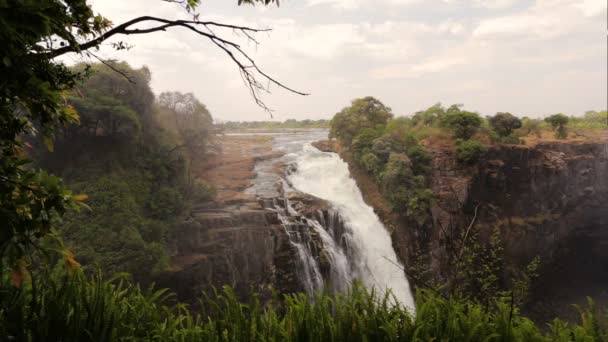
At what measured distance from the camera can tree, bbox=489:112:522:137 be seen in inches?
729

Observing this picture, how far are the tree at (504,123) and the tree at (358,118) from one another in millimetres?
5528

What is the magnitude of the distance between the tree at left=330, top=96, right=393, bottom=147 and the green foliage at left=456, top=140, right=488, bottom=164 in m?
4.51

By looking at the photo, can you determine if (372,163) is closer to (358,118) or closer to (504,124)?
(358,118)

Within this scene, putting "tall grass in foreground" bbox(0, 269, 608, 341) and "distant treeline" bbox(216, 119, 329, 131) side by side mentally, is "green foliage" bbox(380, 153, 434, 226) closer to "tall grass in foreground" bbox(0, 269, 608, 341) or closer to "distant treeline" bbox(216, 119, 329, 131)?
"tall grass in foreground" bbox(0, 269, 608, 341)

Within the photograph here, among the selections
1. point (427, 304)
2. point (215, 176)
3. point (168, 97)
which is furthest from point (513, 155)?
point (427, 304)

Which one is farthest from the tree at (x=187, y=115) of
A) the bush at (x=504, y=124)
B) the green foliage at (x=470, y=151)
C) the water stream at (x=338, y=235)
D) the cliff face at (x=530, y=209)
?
the bush at (x=504, y=124)

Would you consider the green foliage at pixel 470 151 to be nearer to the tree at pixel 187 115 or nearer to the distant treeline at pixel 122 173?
the distant treeline at pixel 122 173

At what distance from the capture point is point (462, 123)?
17.8 meters

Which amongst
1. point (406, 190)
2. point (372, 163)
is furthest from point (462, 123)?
point (372, 163)

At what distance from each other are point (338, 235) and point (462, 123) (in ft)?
29.3

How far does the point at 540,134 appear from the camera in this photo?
20.0 meters

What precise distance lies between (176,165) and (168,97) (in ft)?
12.1

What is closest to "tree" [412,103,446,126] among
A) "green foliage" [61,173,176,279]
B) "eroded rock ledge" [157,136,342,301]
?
"eroded rock ledge" [157,136,342,301]

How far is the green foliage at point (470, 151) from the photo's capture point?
1666 cm
